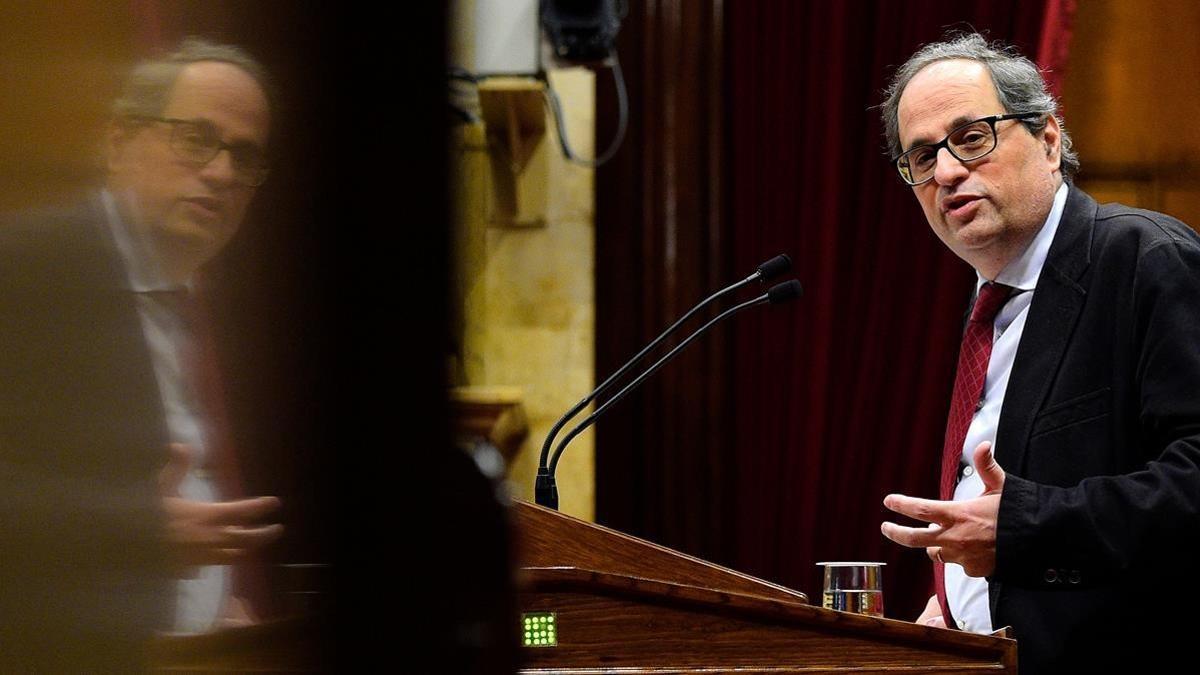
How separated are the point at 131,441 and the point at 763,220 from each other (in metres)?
3.77

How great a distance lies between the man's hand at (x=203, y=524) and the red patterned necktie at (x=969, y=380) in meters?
1.97

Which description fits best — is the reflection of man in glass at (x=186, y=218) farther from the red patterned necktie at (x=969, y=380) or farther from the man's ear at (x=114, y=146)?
the red patterned necktie at (x=969, y=380)

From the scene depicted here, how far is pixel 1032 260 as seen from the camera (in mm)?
2082

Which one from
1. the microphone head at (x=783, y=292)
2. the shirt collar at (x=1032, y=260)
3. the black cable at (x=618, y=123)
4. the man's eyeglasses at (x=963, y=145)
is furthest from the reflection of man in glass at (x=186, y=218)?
the black cable at (x=618, y=123)

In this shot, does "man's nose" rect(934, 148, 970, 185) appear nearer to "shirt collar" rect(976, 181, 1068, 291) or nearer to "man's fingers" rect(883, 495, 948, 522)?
"shirt collar" rect(976, 181, 1068, 291)

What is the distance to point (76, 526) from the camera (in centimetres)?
18

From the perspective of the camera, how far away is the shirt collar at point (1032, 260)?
207cm

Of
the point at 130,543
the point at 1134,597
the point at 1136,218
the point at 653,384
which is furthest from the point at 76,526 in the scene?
the point at 653,384

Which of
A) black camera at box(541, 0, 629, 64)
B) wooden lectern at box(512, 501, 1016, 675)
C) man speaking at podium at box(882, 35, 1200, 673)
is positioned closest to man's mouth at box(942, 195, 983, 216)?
man speaking at podium at box(882, 35, 1200, 673)

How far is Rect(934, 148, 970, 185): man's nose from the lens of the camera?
2176mm

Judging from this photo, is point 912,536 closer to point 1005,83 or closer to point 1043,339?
point 1043,339

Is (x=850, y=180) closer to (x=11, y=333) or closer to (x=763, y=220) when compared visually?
(x=763, y=220)

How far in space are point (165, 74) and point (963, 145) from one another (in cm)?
216

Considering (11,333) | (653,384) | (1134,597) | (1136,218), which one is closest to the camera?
(11,333)
